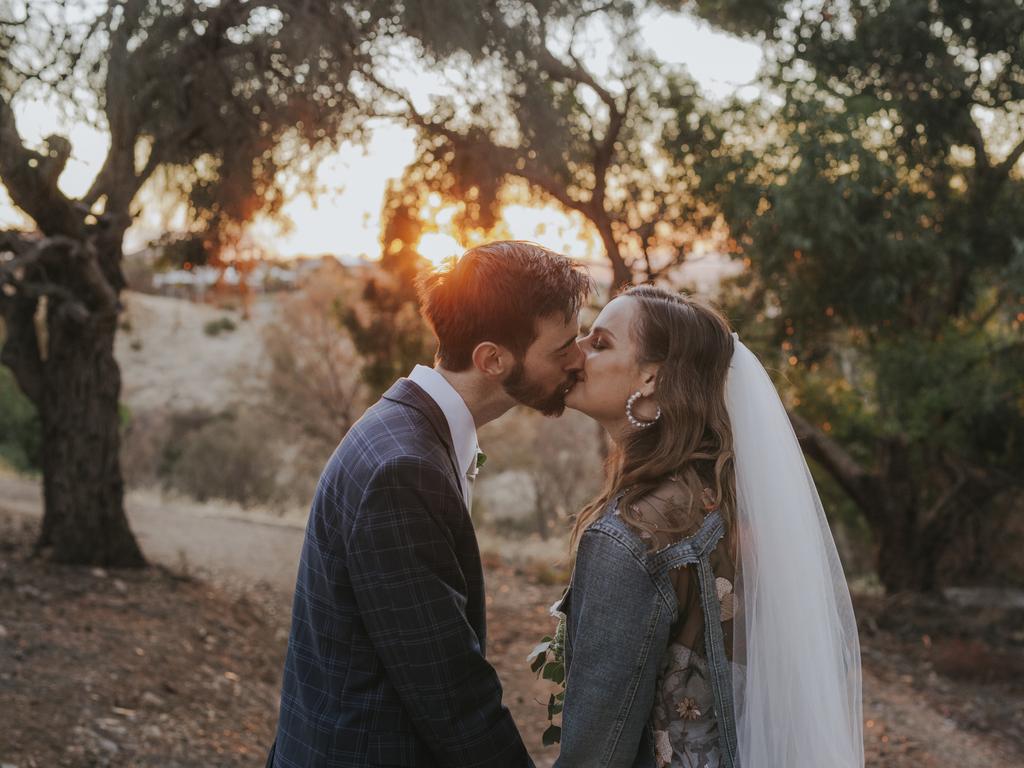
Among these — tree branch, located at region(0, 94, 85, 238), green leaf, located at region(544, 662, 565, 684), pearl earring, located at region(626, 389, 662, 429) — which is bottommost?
green leaf, located at region(544, 662, 565, 684)

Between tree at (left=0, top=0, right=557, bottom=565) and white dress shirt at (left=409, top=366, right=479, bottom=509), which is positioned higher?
tree at (left=0, top=0, right=557, bottom=565)

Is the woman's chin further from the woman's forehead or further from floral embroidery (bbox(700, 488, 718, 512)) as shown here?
floral embroidery (bbox(700, 488, 718, 512))

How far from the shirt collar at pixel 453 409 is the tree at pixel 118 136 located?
5.48 metres

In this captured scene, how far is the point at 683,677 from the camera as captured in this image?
2.19 metres

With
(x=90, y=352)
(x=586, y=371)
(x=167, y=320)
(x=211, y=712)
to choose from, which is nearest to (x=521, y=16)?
(x=90, y=352)

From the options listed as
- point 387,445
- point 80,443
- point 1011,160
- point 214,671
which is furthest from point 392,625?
point 1011,160

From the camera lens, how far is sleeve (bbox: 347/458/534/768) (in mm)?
2020

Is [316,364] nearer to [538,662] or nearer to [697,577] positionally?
[538,662]

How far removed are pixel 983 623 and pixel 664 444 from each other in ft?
29.0

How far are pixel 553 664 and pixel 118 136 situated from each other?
6283 mm

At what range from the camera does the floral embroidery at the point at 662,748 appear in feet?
7.10

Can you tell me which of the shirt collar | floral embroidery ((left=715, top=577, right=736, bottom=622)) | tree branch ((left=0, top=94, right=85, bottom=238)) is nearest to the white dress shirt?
the shirt collar

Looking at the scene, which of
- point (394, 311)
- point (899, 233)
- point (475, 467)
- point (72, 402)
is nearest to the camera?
point (475, 467)

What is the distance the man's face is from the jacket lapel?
0.20 metres
